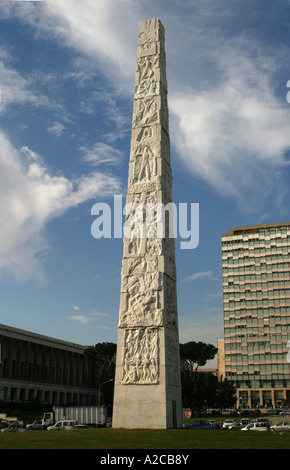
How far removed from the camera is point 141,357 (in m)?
22.8

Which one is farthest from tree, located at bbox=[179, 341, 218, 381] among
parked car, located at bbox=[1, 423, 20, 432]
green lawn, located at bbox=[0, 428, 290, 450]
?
green lawn, located at bbox=[0, 428, 290, 450]

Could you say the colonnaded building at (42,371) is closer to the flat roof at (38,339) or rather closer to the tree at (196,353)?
the flat roof at (38,339)

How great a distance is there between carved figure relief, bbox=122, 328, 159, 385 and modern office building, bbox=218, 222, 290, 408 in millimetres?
76335

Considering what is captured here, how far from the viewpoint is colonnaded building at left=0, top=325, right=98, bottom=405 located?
6400cm

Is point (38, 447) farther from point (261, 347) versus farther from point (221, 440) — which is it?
point (261, 347)

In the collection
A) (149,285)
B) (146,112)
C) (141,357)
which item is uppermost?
(146,112)

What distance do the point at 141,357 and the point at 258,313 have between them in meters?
79.5

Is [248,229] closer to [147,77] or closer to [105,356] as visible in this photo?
[105,356]

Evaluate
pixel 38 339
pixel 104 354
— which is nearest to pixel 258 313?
pixel 104 354

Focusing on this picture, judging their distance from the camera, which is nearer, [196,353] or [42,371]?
[196,353]

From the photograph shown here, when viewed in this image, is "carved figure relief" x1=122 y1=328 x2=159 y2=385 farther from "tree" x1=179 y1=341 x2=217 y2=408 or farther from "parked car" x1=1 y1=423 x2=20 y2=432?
"tree" x1=179 y1=341 x2=217 y2=408

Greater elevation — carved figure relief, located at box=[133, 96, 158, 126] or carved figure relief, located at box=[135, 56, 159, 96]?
carved figure relief, located at box=[135, 56, 159, 96]
